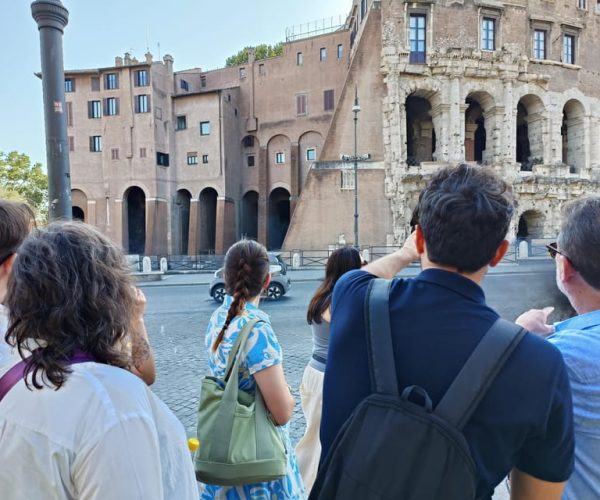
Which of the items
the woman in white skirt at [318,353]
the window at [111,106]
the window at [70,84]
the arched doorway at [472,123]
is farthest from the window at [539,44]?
the window at [70,84]

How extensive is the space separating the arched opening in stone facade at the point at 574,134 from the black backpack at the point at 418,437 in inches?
1238

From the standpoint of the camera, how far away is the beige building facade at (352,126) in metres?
24.5

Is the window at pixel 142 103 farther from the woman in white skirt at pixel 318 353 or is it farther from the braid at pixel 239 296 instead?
the braid at pixel 239 296

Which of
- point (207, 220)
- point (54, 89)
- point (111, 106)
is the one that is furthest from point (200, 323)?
point (111, 106)

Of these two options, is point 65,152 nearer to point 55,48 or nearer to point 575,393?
point 55,48

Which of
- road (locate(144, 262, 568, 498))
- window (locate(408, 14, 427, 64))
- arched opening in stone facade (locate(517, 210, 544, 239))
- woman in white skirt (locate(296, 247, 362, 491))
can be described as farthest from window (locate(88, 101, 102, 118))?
woman in white skirt (locate(296, 247, 362, 491))

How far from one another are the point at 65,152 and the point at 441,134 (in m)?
24.9

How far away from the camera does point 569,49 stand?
27.2 metres

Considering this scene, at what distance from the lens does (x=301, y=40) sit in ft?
113

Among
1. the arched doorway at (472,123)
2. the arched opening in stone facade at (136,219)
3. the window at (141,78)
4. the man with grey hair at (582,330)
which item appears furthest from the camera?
the arched opening in stone facade at (136,219)

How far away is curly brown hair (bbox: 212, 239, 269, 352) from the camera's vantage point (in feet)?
7.04

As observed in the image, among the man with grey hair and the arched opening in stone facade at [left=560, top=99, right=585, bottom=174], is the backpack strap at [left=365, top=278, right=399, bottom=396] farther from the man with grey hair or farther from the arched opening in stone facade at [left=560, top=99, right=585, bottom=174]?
the arched opening in stone facade at [left=560, top=99, right=585, bottom=174]

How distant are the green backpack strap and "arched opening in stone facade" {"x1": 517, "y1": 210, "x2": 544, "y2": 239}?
27371mm

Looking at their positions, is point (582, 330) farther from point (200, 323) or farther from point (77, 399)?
point (200, 323)
